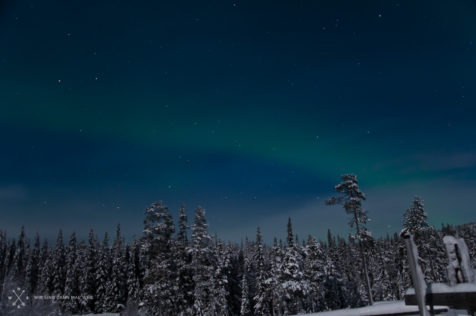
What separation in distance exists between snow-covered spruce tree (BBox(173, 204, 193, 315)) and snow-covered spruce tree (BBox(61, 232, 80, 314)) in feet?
85.5

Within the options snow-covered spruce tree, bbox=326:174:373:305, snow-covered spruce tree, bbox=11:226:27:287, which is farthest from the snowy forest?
snow-covered spruce tree, bbox=11:226:27:287

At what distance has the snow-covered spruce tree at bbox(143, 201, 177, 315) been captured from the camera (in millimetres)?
27672

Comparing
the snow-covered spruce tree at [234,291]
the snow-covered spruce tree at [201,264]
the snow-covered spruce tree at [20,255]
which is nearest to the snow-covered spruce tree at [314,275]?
the snow-covered spruce tree at [201,264]

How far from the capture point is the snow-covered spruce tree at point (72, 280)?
50750 mm

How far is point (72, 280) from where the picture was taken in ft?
184

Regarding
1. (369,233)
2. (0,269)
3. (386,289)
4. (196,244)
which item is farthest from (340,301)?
(0,269)

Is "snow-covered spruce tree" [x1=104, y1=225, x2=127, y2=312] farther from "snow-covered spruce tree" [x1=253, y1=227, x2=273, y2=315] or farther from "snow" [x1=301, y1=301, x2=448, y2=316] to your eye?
"snow" [x1=301, y1=301, x2=448, y2=316]

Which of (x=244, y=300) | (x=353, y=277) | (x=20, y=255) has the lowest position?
(x=244, y=300)

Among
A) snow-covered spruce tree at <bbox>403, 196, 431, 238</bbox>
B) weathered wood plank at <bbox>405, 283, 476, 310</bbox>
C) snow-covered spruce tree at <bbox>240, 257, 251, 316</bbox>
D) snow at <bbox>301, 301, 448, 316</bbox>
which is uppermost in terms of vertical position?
snow-covered spruce tree at <bbox>403, 196, 431, 238</bbox>

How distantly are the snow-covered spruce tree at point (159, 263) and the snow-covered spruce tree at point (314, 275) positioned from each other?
48.5ft

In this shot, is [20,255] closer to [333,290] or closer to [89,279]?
[89,279]

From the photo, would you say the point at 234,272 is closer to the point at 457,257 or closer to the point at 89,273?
the point at 89,273

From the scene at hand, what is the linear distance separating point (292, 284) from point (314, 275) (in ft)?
14.9

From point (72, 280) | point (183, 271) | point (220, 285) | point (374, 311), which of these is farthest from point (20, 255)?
point (374, 311)
